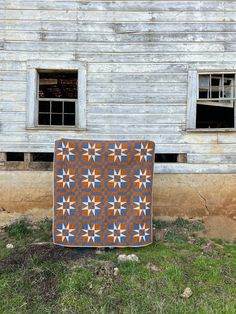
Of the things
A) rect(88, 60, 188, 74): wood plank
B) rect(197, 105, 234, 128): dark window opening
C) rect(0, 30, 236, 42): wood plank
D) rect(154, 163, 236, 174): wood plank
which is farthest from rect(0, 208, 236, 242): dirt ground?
rect(0, 30, 236, 42): wood plank

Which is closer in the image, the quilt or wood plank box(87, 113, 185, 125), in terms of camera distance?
the quilt

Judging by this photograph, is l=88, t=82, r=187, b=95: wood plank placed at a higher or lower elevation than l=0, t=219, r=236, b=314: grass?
higher

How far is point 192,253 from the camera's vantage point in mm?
5848

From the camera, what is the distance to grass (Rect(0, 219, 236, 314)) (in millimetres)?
4434

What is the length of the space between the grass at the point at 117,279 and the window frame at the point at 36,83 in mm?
2296

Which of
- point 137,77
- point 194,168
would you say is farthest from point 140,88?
point 194,168

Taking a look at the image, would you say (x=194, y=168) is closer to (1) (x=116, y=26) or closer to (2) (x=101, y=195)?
(2) (x=101, y=195)

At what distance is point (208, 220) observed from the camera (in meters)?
6.94

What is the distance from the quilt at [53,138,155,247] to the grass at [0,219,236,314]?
9.7 inches

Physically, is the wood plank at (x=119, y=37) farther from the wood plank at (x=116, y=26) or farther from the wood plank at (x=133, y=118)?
the wood plank at (x=133, y=118)

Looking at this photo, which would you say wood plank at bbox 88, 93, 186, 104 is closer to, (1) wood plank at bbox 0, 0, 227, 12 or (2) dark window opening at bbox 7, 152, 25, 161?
(1) wood plank at bbox 0, 0, 227, 12

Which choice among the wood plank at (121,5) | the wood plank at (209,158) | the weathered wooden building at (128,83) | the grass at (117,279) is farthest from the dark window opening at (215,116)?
the grass at (117,279)

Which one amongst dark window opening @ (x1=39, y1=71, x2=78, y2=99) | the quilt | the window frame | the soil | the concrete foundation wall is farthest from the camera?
dark window opening @ (x1=39, y1=71, x2=78, y2=99)

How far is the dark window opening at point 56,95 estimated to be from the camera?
287 inches
